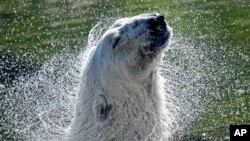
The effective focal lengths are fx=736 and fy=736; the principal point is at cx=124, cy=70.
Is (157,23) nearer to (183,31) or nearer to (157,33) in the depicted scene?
(157,33)

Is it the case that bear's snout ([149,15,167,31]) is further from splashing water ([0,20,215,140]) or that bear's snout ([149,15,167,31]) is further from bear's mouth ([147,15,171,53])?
splashing water ([0,20,215,140])

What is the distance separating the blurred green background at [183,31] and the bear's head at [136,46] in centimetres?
334

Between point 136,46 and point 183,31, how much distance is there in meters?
6.66

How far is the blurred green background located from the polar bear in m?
2.80

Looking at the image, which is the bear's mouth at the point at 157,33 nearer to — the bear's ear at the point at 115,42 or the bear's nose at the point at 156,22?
the bear's nose at the point at 156,22

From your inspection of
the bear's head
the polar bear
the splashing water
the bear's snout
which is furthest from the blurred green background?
the bear's snout

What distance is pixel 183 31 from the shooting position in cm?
1410

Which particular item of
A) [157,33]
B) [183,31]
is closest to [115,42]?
[157,33]

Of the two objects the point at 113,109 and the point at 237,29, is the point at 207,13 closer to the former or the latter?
the point at 237,29

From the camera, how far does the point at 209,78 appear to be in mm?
12367

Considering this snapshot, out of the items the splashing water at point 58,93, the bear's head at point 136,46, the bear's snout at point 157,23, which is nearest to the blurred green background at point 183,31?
the splashing water at point 58,93

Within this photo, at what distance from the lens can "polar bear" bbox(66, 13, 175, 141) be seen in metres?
7.59

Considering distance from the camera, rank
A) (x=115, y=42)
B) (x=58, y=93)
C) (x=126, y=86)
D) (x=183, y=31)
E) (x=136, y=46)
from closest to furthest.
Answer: (x=136, y=46), (x=115, y=42), (x=126, y=86), (x=58, y=93), (x=183, y=31)

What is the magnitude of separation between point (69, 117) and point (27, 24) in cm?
568
